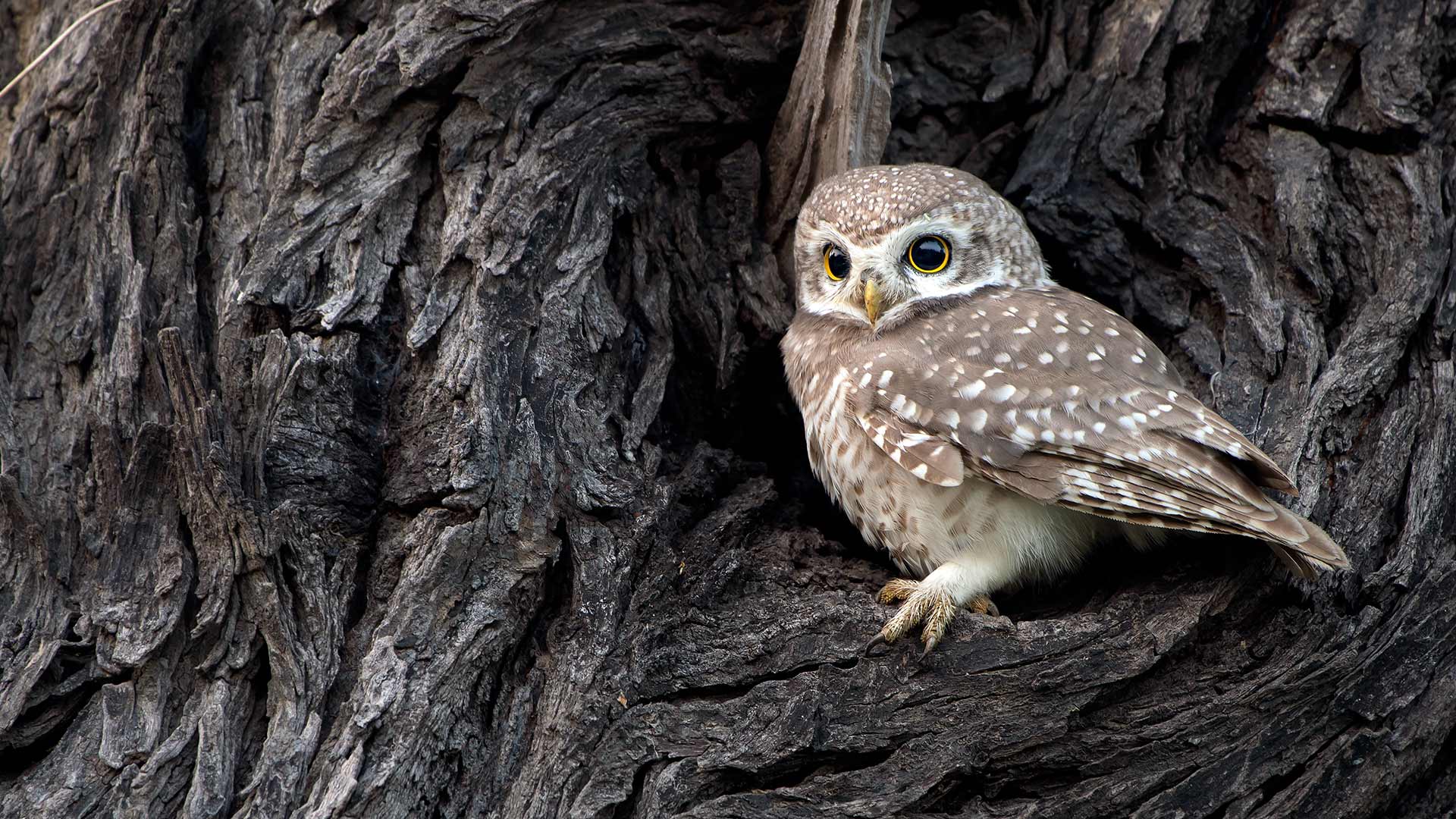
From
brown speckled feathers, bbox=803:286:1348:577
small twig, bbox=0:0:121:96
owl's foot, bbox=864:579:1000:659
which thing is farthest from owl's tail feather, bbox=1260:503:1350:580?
small twig, bbox=0:0:121:96

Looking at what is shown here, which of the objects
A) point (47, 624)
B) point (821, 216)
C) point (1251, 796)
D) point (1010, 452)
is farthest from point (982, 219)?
point (47, 624)

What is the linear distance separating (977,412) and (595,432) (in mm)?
999

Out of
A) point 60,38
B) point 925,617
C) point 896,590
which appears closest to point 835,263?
point 896,590

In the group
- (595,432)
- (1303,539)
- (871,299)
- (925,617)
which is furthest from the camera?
(871,299)

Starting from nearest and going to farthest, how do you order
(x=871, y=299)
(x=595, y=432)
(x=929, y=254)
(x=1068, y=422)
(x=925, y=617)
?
1. (x=925, y=617)
2. (x=1068, y=422)
3. (x=595, y=432)
4. (x=871, y=299)
5. (x=929, y=254)

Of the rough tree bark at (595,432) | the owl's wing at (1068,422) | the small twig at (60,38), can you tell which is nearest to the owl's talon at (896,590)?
the rough tree bark at (595,432)

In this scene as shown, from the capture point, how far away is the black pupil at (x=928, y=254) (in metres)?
3.38

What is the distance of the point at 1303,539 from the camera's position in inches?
94.5

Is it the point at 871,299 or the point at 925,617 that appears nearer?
the point at 925,617

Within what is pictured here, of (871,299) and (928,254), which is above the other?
(928,254)

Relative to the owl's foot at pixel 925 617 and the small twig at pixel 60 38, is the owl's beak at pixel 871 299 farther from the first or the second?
the small twig at pixel 60 38

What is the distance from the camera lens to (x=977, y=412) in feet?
9.46

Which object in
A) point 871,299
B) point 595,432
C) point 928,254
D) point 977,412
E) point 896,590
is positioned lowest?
point 896,590

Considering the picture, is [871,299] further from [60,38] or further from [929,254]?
[60,38]
